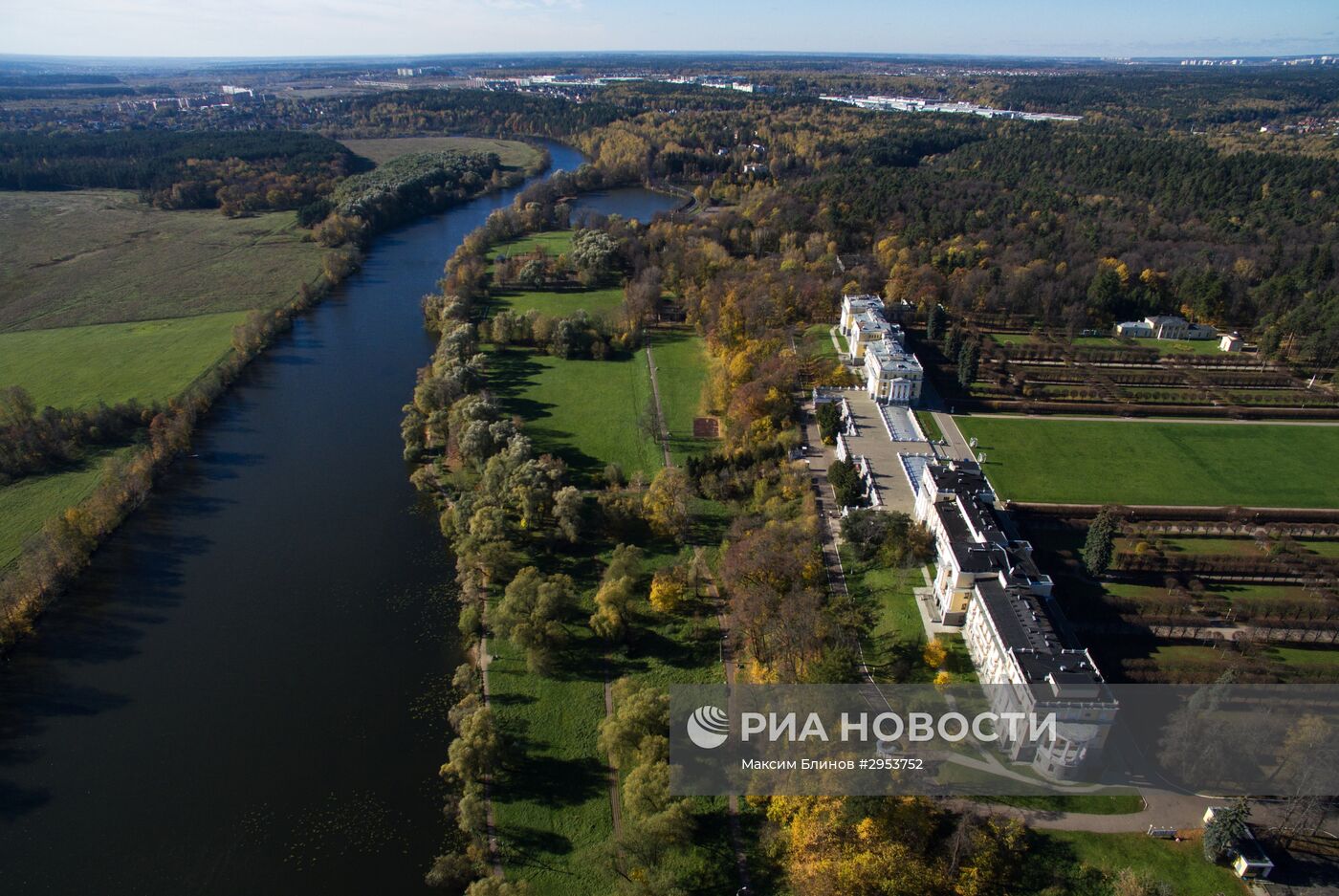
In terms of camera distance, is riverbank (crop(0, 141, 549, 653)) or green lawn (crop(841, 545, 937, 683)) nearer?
green lawn (crop(841, 545, 937, 683))

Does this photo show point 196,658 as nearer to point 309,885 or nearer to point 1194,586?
point 309,885

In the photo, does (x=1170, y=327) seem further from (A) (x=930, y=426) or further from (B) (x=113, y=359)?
(B) (x=113, y=359)

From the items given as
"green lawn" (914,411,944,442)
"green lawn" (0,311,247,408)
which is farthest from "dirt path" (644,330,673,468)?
"green lawn" (0,311,247,408)

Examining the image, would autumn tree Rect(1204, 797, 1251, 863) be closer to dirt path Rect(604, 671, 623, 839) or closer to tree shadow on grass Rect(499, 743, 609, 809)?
dirt path Rect(604, 671, 623, 839)

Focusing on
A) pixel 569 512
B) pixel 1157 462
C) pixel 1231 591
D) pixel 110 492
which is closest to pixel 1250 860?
pixel 1231 591

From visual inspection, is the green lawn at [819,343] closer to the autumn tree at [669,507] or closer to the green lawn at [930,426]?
the green lawn at [930,426]

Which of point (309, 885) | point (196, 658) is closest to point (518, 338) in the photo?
point (196, 658)
